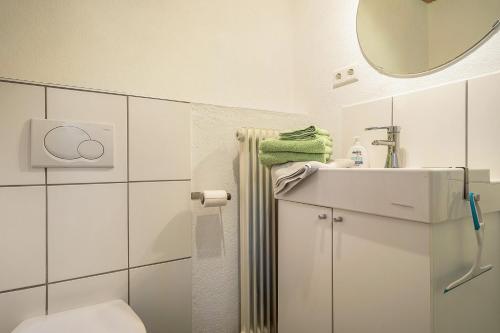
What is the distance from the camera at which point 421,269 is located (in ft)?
1.91

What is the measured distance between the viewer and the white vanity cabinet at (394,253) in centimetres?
58

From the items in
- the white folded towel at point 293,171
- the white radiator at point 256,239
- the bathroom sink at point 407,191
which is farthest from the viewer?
the white radiator at point 256,239

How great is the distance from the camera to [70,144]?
893 mm

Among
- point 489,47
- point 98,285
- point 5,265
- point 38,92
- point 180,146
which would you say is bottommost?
point 98,285

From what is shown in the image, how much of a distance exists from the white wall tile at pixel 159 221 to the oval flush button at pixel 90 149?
0.16 meters

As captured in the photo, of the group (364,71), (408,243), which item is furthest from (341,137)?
(408,243)

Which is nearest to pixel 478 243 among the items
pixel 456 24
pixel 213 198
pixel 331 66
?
pixel 456 24

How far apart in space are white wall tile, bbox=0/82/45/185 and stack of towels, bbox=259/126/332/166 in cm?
76

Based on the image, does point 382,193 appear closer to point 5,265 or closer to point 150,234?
point 150,234

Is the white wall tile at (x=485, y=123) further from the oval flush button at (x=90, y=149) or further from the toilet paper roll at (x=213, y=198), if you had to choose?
the oval flush button at (x=90, y=149)

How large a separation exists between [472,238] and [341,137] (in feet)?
2.18

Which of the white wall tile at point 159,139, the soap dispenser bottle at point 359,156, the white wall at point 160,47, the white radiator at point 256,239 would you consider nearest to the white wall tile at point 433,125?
the soap dispenser bottle at point 359,156

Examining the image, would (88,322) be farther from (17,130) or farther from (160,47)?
(160,47)

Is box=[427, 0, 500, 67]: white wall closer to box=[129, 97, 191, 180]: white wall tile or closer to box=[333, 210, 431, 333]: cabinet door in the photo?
box=[333, 210, 431, 333]: cabinet door
